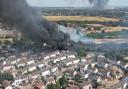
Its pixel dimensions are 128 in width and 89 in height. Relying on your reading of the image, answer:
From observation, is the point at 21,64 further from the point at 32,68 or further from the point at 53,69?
the point at 53,69

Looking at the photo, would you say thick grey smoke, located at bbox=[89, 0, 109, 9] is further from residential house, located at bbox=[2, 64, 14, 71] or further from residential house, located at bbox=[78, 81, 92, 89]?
residential house, located at bbox=[78, 81, 92, 89]

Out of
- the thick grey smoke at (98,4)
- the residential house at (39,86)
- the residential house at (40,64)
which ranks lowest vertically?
the thick grey smoke at (98,4)

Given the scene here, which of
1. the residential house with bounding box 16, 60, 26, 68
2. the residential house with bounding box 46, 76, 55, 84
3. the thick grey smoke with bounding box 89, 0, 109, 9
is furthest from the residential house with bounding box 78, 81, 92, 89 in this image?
the thick grey smoke with bounding box 89, 0, 109, 9

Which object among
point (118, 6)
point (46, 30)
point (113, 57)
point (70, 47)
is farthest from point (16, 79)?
point (118, 6)

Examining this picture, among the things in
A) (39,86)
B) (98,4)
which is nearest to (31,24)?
(39,86)

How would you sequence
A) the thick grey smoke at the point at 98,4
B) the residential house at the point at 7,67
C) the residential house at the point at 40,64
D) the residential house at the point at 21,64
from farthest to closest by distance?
the thick grey smoke at the point at 98,4
the residential house at the point at 21,64
the residential house at the point at 40,64
the residential house at the point at 7,67

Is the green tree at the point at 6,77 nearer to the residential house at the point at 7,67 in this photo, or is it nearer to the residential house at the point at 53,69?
the residential house at the point at 7,67

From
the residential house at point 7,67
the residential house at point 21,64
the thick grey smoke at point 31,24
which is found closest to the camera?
the thick grey smoke at point 31,24

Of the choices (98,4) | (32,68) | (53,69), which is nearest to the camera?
(53,69)

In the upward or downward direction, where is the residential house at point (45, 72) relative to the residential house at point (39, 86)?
downward

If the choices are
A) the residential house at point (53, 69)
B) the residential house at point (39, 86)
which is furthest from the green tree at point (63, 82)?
the residential house at point (53, 69)

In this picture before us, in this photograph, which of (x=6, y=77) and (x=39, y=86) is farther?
(x=6, y=77)
